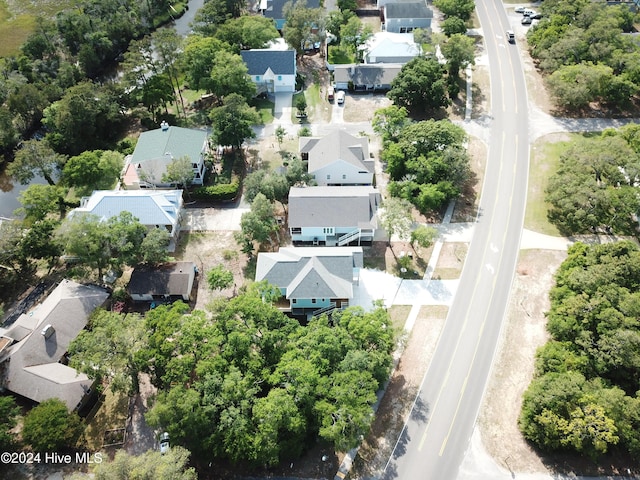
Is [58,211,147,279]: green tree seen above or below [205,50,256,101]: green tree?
below

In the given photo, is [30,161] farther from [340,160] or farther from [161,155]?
[340,160]

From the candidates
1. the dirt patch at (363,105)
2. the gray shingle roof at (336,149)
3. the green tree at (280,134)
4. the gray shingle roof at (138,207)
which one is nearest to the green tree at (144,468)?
the gray shingle roof at (138,207)

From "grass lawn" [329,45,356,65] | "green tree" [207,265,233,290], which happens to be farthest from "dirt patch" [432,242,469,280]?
"grass lawn" [329,45,356,65]

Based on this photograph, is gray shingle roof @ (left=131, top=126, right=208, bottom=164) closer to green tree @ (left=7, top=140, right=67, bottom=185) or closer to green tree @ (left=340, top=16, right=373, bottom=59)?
green tree @ (left=7, top=140, right=67, bottom=185)

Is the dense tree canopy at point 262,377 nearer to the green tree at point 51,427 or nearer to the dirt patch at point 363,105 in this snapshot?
the green tree at point 51,427

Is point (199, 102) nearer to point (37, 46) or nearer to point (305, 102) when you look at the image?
point (305, 102)

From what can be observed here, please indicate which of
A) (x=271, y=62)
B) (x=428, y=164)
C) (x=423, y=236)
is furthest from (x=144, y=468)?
(x=271, y=62)

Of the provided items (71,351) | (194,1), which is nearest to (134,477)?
(71,351)
